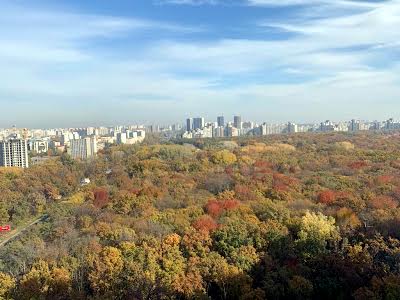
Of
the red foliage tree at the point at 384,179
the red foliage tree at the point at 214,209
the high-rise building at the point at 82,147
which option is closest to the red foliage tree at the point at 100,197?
the red foliage tree at the point at 214,209

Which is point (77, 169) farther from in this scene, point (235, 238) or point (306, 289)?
point (306, 289)

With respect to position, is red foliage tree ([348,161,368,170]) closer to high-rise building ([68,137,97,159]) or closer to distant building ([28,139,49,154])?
high-rise building ([68,137,97,159])

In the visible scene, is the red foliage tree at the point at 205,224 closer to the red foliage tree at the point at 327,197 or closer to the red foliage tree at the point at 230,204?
the red foliage tree at the point at 230,204

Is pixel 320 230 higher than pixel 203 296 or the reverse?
higher

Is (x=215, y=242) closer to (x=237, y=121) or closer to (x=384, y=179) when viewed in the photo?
(x=384, y=179)

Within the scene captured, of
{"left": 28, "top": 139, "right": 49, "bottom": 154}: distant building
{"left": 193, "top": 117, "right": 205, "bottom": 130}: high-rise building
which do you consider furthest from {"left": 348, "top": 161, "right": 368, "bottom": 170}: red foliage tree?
{"left": 193, "top": 117, "right": 205, "bottom": 130}: high-rise building

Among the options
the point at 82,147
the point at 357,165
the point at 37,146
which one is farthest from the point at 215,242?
the point at 37,146

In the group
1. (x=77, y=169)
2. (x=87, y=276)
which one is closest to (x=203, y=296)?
(x=87, y=276)
